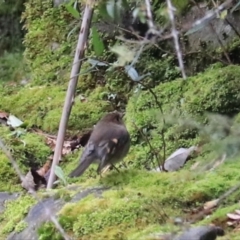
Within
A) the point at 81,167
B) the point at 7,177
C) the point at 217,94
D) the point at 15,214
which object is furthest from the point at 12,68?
the point at 15,214

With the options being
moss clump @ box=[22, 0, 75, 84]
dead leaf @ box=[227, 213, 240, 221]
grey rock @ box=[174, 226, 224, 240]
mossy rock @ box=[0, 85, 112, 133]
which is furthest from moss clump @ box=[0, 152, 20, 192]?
grey rock @ box=[174, 226, 224, 240]

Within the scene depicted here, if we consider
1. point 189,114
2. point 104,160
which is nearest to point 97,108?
point 189,114

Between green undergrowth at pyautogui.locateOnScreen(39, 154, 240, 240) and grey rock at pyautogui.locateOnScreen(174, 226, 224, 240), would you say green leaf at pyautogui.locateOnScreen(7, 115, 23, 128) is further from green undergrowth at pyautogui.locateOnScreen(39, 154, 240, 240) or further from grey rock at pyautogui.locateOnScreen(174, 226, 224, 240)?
grey rock at pyautogui.locateOnScreen(174, 226, 224, 240)

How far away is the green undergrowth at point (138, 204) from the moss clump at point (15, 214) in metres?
0.41

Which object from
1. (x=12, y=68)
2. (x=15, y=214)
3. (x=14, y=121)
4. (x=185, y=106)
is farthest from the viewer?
(x=12, y=68)

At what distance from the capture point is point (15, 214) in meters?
4.47

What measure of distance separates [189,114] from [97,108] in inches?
55.6

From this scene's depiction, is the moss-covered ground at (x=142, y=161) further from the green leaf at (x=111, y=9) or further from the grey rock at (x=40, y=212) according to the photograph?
the green leaf at (x=111, y=9)

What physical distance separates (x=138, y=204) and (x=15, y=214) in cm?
98

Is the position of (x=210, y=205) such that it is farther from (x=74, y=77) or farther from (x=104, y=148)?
(x=74, y=77)

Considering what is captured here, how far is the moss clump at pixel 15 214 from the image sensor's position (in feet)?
14.0

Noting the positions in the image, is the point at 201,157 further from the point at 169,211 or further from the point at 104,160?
the point at 169,211

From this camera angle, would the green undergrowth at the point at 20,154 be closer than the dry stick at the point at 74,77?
No

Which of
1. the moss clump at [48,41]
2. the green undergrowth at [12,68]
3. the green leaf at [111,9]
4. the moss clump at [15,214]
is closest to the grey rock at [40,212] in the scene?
the moss clump at [15,214]
